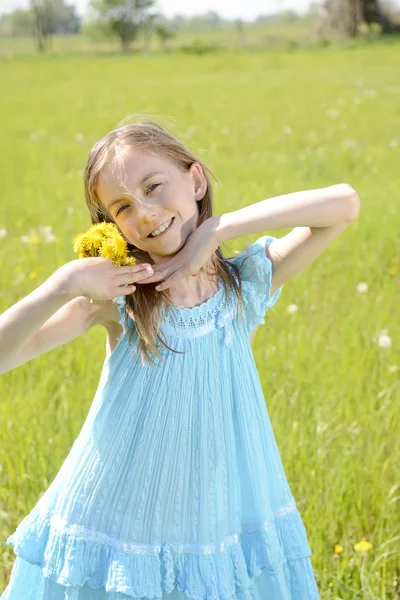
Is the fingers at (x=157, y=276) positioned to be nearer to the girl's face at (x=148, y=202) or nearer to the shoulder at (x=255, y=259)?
the girl's face at (x=148, y=202)

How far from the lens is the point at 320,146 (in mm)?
9031

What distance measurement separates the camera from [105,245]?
6.03 ft

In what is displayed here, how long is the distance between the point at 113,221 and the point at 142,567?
73 centimetres

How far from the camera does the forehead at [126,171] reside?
196 cm

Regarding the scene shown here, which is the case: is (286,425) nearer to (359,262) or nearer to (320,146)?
(359,262)

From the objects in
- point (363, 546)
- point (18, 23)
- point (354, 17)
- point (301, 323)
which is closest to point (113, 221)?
point (363, 546)

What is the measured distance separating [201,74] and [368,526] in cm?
1591

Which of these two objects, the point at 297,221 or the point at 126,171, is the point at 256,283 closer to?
the point at 297,221

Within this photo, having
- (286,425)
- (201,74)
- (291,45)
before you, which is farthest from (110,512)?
(291,45)

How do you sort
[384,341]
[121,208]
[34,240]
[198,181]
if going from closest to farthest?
[121,208]
[198,181]
[384,341]
[34,240]

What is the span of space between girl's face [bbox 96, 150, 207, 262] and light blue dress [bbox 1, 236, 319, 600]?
15cm

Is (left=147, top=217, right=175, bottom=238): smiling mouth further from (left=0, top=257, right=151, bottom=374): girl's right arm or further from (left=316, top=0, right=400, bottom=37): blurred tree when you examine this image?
(left=316, top=0, right=400, bottom=37): blurred tree

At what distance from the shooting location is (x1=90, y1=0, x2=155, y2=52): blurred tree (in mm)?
53156

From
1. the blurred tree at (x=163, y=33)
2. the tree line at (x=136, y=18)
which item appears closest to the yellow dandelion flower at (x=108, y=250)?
the tree line at (x=136, y=18)
